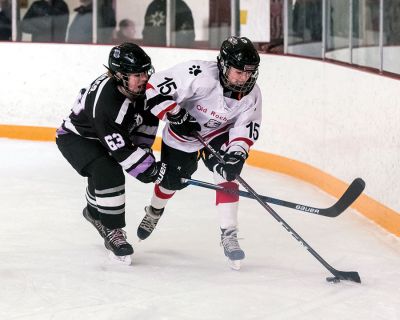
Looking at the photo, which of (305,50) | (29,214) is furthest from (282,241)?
(305,50)

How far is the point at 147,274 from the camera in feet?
11.5

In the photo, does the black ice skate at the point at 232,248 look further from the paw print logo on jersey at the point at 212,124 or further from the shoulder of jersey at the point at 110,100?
the shoulder of jersey at the point at 110,100

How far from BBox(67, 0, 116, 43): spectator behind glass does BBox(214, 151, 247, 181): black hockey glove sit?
3759 mm

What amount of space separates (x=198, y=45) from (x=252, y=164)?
1.05 metres

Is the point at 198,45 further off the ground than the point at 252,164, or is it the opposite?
the point at 198,45

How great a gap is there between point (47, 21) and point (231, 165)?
4142 mm

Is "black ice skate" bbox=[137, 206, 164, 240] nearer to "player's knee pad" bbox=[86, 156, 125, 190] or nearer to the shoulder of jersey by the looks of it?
"player's knee pad" bbox=[86, 156, 125, 190]

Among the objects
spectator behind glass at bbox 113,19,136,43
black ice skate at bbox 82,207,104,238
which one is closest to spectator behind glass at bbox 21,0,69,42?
spectator behind glass at bbox 113,19,136,43

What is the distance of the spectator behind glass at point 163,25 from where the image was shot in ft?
22.2

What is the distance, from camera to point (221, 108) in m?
3.51

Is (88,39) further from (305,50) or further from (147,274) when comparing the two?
(147,274)

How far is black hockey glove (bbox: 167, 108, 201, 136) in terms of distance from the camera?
349cm

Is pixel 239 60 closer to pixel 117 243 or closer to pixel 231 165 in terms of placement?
pixel 231 165

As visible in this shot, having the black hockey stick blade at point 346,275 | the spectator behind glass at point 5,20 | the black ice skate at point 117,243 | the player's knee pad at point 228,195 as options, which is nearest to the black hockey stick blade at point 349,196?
the black hockey stick blade at point 346,275
